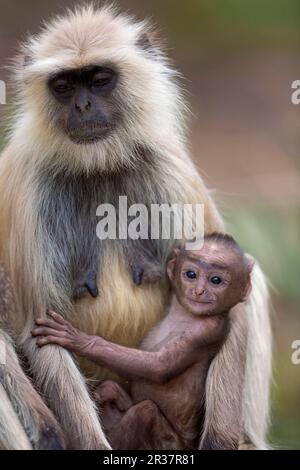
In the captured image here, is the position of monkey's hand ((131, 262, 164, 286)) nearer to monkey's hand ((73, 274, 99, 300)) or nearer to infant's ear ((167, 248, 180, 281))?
infant's ear ((167, 248, 180, 281))

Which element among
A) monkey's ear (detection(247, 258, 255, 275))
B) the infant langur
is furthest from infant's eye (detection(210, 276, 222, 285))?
monkey's ear (detection(247, 258, 255, 275))

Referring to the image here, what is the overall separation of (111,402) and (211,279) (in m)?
0.72

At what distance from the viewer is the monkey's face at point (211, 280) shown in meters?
5.29

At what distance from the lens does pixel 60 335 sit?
17.1ft

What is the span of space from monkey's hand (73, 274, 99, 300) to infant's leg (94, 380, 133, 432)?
413 mm

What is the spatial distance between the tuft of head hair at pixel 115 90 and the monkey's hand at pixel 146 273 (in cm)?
47

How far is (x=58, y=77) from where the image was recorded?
536 centimetres

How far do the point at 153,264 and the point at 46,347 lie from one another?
26.5 inches

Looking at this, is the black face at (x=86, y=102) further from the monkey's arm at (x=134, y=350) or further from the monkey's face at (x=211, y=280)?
the monkey's arm at (x=134, y=350)

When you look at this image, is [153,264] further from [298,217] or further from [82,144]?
[298,217]

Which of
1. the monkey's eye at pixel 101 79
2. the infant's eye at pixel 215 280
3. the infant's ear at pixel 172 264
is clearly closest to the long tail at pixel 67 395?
the infant's ear at pixel 172 264

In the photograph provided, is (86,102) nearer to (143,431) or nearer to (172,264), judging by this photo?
(172,264)

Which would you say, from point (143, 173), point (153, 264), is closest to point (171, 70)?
point (143, 173)
